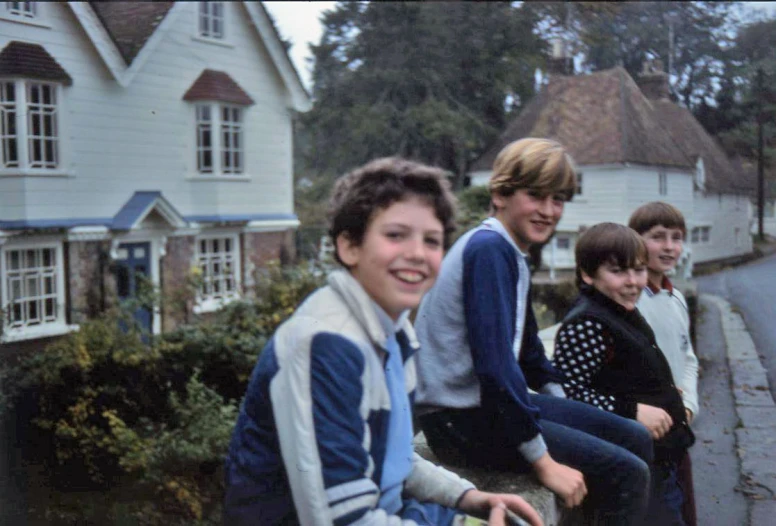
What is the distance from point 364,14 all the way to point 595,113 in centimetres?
212

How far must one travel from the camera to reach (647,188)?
9.95 ft

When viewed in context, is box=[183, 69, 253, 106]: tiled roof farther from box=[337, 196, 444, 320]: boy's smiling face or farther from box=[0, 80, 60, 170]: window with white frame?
box=[337, 196, 444, 320]: boy's smiling face

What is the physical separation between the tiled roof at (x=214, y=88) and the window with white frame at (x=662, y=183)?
21.5ft

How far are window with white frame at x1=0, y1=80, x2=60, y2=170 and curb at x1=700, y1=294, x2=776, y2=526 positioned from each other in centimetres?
210

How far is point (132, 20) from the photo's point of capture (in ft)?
31.2

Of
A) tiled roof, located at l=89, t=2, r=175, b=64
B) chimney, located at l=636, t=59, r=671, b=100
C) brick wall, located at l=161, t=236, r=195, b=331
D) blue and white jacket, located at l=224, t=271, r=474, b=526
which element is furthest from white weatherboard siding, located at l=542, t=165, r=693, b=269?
tiled roof, located at l=89, t=2, r=175, b=64

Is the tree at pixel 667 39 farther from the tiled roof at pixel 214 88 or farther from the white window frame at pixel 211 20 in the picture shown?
the white window frame at pixel 211 20

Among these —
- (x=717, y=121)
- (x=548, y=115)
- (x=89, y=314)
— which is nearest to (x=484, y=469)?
(x=717, y=121)

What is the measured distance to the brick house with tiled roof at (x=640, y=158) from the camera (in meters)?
2.54

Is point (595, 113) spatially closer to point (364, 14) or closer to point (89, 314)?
point (364, 14)

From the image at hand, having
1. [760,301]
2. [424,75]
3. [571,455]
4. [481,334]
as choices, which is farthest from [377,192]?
[424,75]

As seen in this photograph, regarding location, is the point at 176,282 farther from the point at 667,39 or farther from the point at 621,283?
the point at 621,283

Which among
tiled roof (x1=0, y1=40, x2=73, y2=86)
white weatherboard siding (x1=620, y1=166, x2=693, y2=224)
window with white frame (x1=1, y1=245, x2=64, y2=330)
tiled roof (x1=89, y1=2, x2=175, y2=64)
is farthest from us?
tiled roof (x1=89, y1=2, x2=175, y2=64)

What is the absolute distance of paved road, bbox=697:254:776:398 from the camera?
2.16 meters
